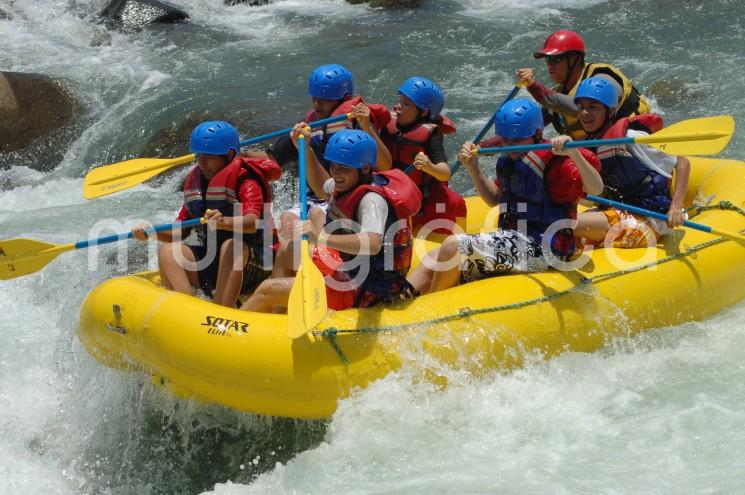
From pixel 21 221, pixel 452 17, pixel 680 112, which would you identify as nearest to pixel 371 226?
pixel 21 221

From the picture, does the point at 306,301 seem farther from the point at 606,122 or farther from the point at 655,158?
the point at 655,158

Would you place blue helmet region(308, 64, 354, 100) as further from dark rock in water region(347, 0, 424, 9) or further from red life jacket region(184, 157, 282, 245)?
dark rock in water region(347, 0, 424, 9)

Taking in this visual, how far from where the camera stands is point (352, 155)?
4.21 meters

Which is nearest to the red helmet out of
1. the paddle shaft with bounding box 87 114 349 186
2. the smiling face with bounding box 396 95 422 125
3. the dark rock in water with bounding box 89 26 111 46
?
the smiling face with bounding box 396 95 422 125

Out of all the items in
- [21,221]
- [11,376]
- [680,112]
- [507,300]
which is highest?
[507,300]

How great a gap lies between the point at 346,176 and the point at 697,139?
1.89 metres

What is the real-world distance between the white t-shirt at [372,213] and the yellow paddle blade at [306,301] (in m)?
0.30

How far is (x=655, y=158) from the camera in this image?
514 centimetres

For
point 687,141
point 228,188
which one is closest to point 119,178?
point 228,188

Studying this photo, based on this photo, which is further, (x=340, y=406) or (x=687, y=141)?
(x=687, y=141)

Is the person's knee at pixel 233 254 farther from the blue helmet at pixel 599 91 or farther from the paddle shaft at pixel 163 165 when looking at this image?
the blue helmet at pixel 599 91

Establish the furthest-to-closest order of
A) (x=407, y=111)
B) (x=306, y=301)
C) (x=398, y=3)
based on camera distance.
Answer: (x=398, y=3), (x=407, y=111), (x=306, y=301)

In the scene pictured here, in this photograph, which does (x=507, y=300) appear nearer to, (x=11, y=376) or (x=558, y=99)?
(x=558, y=99)

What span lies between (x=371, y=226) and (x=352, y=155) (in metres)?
0.35
